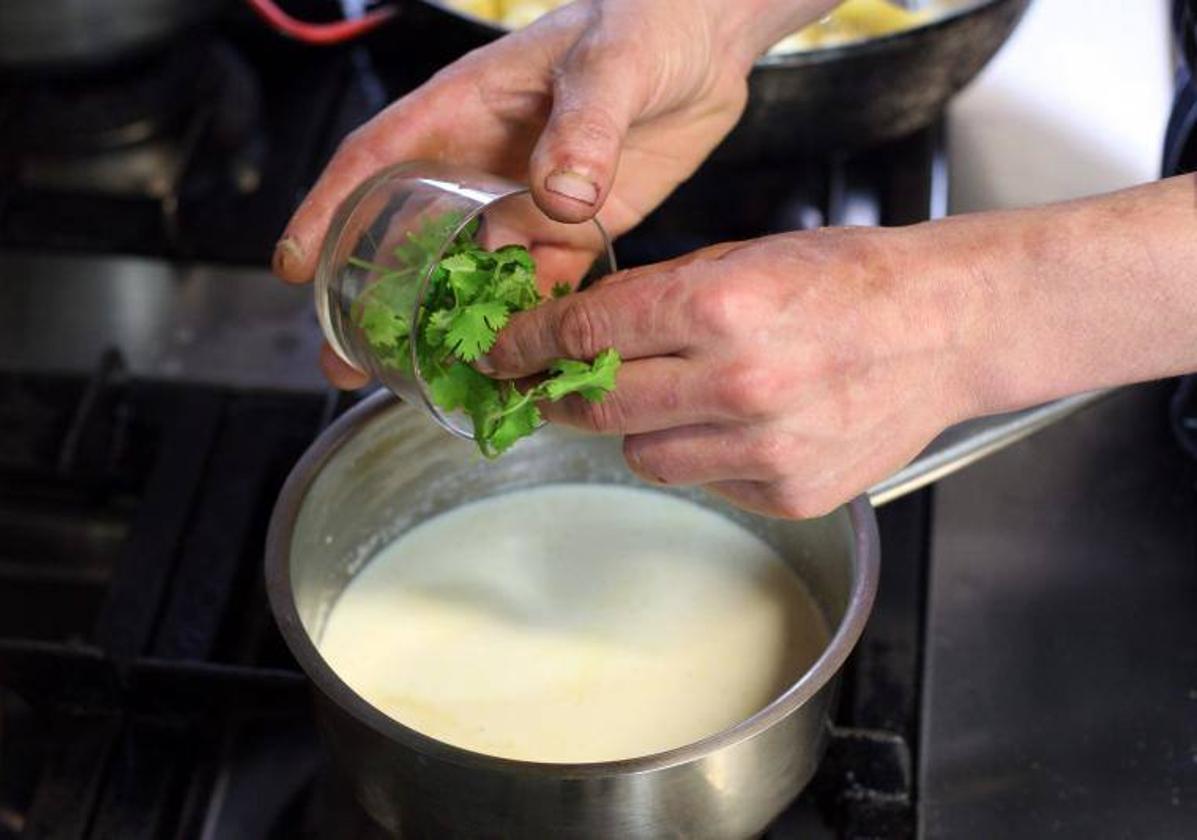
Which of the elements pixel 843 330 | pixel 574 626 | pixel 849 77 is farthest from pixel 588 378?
pixel 849 77

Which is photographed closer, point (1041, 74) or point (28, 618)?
point (28, 618)

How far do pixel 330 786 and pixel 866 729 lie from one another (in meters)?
0.33

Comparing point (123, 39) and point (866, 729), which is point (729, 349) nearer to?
point (866, 729)

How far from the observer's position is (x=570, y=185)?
35.5 inches

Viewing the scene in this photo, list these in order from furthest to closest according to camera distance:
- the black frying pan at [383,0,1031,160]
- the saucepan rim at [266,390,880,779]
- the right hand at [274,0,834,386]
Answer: the black frying pan at [383,0,1031,160] → the right hand at [274,0,834,386] → the saucepan rim at [266,390,880,779]

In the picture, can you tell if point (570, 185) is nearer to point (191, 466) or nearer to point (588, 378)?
point (588, 378)

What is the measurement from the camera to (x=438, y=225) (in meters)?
0.93

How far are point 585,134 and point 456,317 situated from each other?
0.42ft

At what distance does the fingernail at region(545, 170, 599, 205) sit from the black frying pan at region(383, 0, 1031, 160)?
1.22 feet

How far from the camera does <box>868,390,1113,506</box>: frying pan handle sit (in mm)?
1000

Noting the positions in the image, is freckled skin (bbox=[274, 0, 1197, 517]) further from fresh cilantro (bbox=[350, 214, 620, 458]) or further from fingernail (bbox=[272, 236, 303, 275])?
fingernail (bbox=[272, 236, 303, 275])

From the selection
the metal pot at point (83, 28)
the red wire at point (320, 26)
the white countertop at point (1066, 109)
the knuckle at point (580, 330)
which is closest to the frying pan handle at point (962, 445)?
the knuckle at point (580, 330)

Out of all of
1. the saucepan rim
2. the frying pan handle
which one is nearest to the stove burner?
the saucepan rim

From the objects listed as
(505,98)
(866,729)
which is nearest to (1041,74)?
(505,98)
